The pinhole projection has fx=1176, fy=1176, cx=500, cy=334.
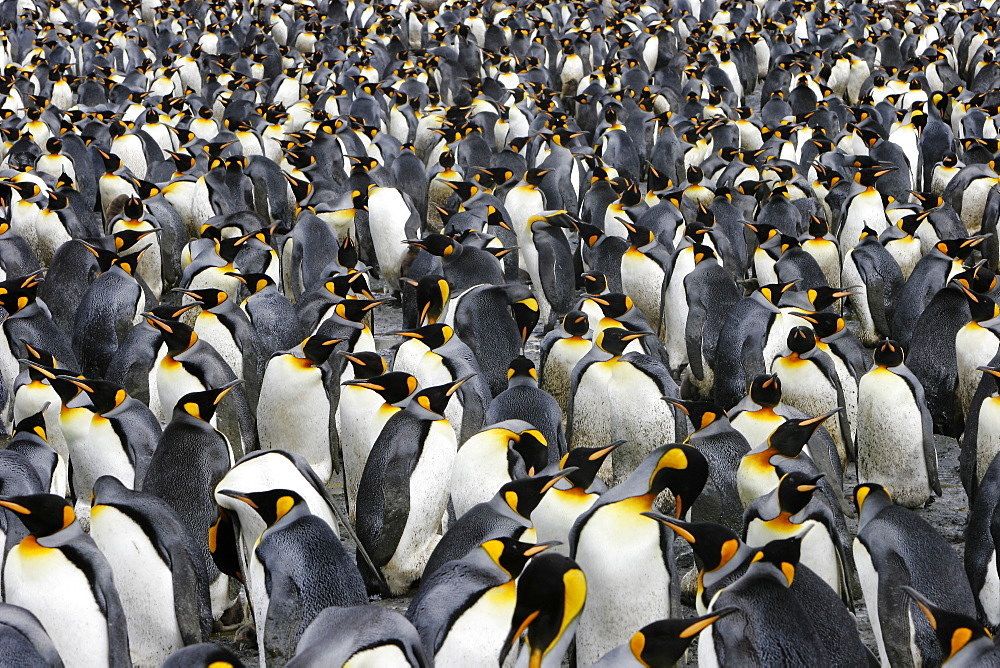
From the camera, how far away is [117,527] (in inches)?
145

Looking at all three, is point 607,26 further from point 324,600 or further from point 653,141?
point 324,600

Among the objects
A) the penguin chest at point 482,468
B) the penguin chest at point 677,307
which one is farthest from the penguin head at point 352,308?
the penguin chest at point 677,307

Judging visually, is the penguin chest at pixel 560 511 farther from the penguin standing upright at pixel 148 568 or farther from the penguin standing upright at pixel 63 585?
the penguin standing upright at pixel 63 585

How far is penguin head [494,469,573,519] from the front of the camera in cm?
359

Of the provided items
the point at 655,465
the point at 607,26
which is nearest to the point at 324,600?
the point at 655,465

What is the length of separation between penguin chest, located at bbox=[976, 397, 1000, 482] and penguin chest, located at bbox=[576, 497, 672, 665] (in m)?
1.74

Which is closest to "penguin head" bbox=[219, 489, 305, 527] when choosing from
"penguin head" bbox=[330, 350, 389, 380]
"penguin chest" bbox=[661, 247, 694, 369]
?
"penguin head" bbox=[330, 350, 389, 380]

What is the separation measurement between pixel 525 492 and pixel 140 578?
124 cm

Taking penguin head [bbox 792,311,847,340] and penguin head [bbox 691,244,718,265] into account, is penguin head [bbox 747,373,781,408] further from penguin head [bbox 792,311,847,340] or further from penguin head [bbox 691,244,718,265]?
penguin head [bbox 691,244,718,265]

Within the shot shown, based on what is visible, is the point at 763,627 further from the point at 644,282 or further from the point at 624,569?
the point at 644,282

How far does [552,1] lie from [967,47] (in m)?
7.53

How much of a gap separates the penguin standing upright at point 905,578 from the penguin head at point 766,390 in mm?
957

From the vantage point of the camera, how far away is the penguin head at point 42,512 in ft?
11.2

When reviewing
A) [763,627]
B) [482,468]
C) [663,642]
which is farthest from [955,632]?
[482,468]
